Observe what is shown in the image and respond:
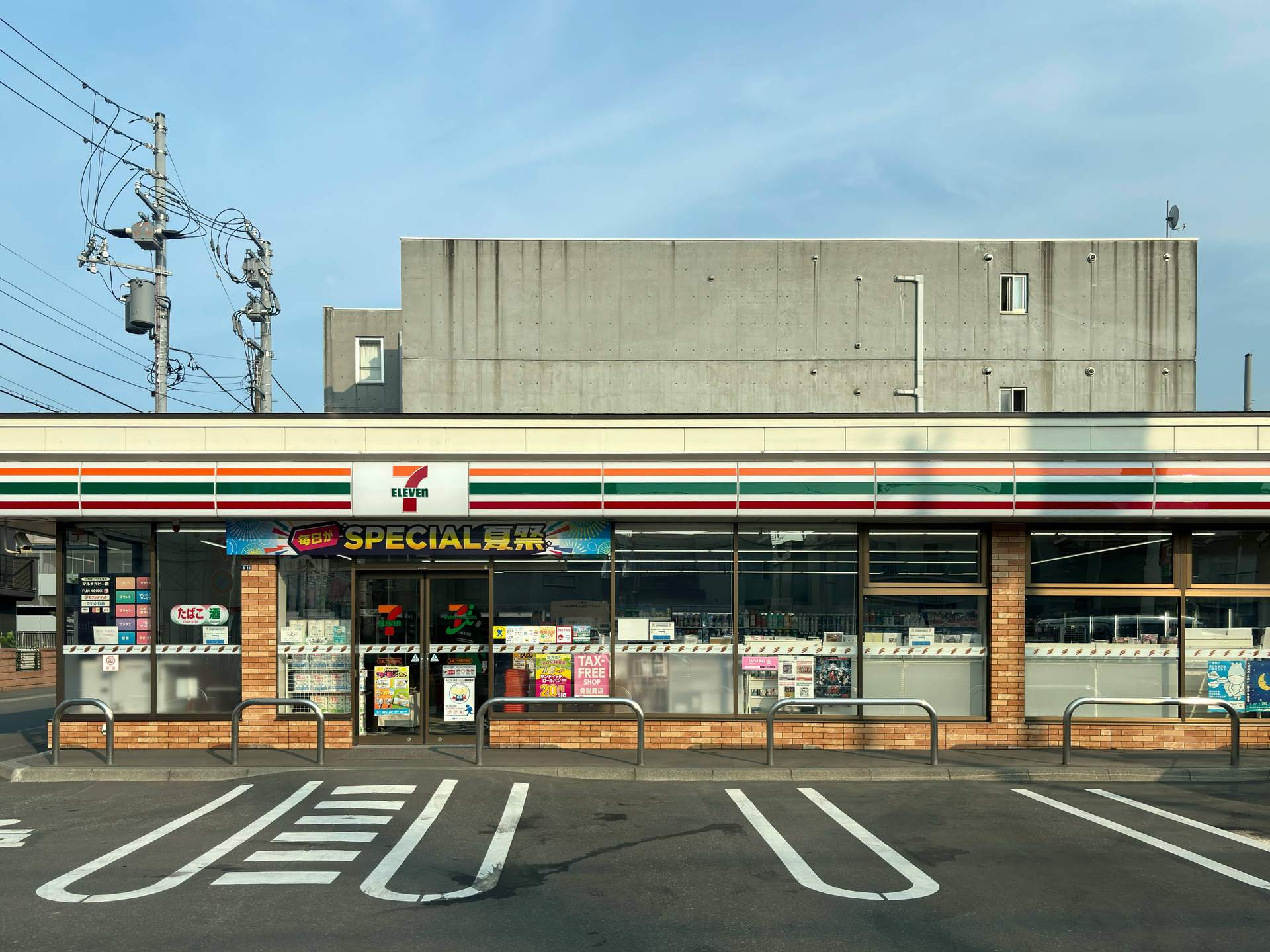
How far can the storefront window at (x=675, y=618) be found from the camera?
12523 mm

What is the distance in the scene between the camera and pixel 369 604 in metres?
12.6

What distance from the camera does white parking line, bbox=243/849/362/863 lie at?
7.57 meters

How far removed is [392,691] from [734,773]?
4.56 m

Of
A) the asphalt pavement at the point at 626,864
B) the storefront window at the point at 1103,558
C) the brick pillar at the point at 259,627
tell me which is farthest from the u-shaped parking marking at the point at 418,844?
the storefront window at the point at 1103,558

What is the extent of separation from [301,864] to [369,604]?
5.40 metres

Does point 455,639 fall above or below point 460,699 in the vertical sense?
above

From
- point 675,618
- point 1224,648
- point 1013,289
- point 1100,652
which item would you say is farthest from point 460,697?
point 1013,289

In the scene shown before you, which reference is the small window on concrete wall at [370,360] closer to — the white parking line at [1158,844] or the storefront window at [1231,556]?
the storefront window at [1231,556]

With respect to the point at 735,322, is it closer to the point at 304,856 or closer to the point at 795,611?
the point at 795,611

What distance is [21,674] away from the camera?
30219 millimetres

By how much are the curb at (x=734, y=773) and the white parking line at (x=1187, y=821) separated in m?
0.60

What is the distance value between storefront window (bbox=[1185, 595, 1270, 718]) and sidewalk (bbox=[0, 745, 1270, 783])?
87 cm

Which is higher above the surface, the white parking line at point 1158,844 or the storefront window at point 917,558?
the storefront window at point 917,558

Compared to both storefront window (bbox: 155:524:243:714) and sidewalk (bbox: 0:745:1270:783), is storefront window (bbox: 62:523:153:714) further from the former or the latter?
sidewalk (bbox: 0:745:1270:783)
